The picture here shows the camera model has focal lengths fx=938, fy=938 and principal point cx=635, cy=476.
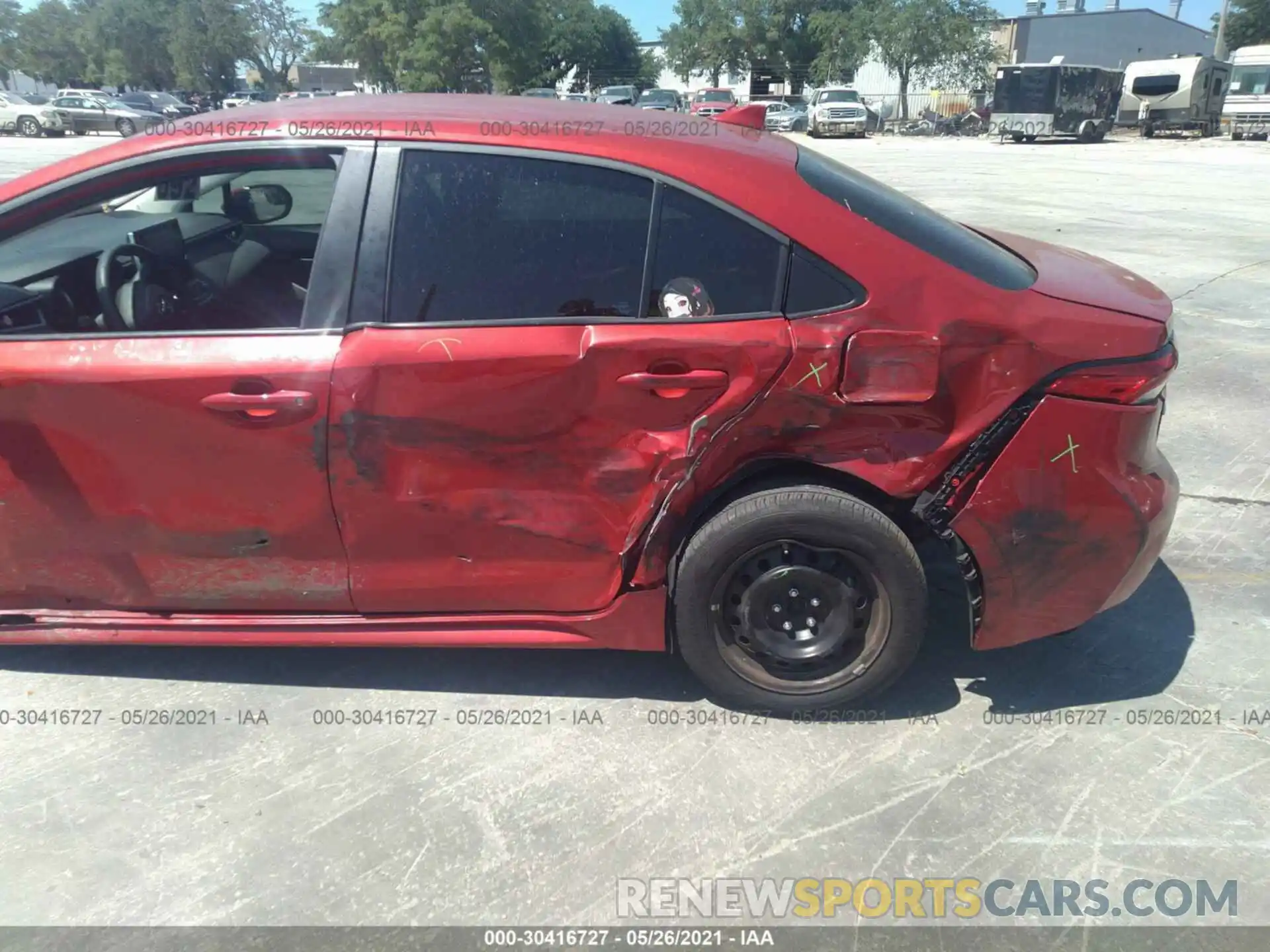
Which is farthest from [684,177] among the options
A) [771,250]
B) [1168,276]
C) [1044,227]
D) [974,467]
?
[1044,227]

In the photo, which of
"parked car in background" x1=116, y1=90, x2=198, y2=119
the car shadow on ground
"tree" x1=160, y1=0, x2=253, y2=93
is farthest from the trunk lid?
"tree" x1=160, y1=0, x2=253, y2=93

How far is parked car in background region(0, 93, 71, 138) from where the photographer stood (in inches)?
1401

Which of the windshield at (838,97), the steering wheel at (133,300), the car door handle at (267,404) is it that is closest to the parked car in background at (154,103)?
the windshield at (838,97)

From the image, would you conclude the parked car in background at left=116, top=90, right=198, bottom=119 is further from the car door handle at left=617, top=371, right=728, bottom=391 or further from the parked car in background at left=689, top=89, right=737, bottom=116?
the car door handle at left=617, top=371, right=728, bottom=391

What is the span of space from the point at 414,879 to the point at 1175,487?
2424mm

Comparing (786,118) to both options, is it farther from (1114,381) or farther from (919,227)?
(1114,381)

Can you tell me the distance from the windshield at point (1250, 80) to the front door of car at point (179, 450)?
44.3m

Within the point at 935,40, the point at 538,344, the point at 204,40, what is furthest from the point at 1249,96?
the point at 204,40

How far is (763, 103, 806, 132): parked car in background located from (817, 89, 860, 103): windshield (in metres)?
2.32

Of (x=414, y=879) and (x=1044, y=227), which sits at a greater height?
(x=1044, y=227)

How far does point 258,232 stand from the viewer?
3682 millimetres

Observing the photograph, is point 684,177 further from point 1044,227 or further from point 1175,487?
point 1044,227

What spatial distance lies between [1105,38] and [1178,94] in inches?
1228

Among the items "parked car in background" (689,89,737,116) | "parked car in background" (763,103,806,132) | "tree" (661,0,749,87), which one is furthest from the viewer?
"tree" (661,0,749,87)
